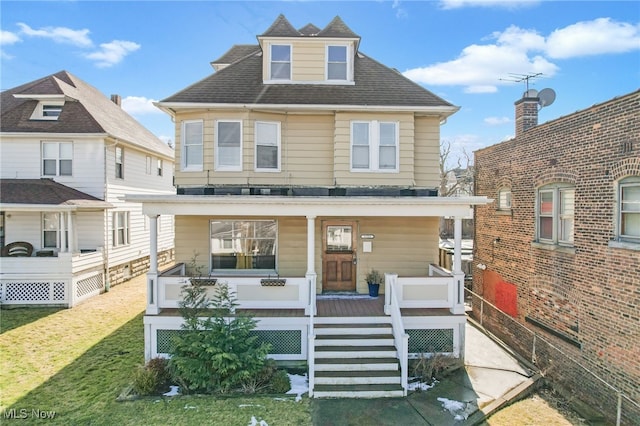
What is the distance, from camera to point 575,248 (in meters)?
8.76

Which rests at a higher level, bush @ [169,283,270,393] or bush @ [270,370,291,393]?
bush @ [169,283,270,393]

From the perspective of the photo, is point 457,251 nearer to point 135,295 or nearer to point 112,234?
point 135,295

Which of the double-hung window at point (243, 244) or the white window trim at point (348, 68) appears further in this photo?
the white window trim at point (348, 68)

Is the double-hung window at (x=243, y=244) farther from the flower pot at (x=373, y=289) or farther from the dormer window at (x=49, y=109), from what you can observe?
the dormer window at (x=49, y=109)

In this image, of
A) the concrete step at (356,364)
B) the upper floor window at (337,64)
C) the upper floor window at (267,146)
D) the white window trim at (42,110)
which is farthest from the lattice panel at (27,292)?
the upper floor window at (337,64)

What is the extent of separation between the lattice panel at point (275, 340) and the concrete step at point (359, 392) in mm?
1514

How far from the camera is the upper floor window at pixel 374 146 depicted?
10562mm

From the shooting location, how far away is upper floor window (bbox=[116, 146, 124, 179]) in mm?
16406

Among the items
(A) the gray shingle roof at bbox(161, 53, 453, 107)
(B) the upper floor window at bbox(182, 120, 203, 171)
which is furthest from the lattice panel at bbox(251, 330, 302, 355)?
(A) the gray shingle roof at bbox(161, 53, 453, 107)

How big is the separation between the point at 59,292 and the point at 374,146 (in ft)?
43.3

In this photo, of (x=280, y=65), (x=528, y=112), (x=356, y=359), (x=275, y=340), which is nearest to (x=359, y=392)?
(x=356, y=359)

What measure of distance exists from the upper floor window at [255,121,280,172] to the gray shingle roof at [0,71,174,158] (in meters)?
8.66

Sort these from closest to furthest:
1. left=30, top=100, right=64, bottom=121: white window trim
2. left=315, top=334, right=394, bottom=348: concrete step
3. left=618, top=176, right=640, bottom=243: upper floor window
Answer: left=618, top=176, right=640, bottom=243: upper floor window < left=315, top=334, right=394, bottom=348: concrete step < left=30, top=100, right=64, bottom=121: white window trim

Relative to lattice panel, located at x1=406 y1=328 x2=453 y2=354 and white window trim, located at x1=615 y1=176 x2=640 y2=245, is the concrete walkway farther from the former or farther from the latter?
white window trim, located at x1=615 y1=176 x2=640 y2=245
